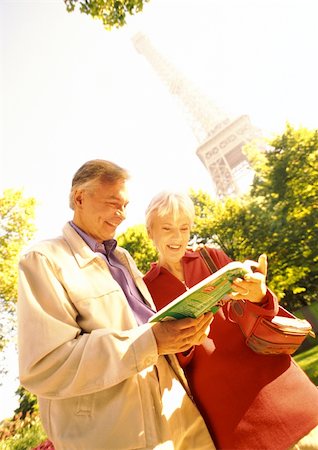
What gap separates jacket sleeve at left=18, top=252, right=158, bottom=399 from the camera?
1350 mm

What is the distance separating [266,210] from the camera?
16.0m

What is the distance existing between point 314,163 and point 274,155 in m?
2.06

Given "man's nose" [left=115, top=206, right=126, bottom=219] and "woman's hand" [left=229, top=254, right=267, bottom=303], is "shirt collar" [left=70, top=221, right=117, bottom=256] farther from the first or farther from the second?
"woman's hand" [left=229, top=254, right=267, bottom=303]

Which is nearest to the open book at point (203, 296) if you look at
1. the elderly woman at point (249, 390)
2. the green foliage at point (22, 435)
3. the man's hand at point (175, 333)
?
the man's hand at point (175, 333)

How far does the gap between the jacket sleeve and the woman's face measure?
37.7 inches

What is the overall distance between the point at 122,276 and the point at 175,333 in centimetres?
65

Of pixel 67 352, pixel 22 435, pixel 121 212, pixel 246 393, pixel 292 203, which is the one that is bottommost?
pixel 22 435

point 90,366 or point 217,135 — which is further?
point 217,135

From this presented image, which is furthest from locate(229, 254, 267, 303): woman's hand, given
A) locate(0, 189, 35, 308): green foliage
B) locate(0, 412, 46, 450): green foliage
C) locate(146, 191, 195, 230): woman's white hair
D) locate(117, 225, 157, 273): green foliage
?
locate(117, 225, 157, 273): green foliage

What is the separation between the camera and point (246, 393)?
179 cm

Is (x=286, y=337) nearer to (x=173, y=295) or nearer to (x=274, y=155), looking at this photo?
(x=173, y=295)

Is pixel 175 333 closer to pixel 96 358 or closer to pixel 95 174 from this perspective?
pixel 96 358

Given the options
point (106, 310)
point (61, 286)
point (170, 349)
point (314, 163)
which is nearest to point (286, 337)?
point (170, 349)

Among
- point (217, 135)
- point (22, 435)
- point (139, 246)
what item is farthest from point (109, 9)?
point (217, 135)
